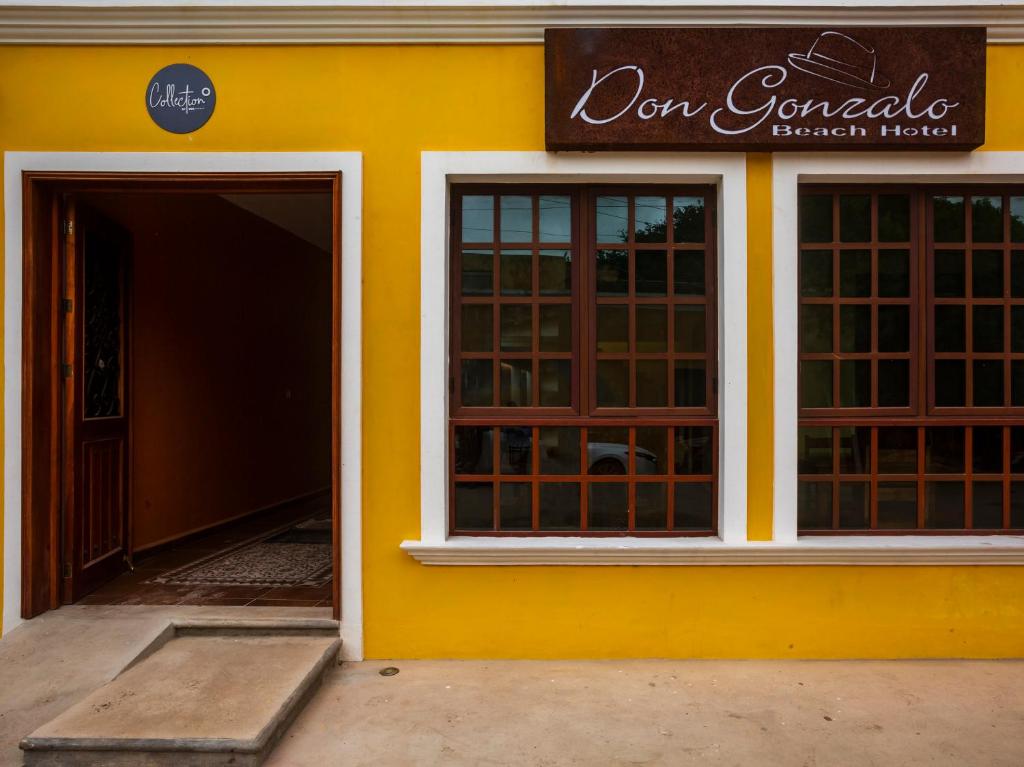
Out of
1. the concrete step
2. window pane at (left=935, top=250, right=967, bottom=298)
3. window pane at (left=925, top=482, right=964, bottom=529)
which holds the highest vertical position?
window pane at (left=935, top=250, right=967, bottom=298)

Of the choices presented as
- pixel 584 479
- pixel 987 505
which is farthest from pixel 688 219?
pixel 987 505

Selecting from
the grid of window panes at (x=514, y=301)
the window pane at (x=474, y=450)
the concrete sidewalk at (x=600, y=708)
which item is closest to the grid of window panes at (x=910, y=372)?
the concrete sidewalk at (x=600, y=708)

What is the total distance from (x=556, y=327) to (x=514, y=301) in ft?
1.05

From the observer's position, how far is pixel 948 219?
4.34 m

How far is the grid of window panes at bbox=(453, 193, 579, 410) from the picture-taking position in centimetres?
432

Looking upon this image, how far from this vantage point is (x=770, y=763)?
3.06m

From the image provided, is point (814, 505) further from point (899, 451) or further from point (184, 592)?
point (184, 592)

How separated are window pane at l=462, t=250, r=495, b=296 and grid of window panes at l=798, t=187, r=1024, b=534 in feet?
6.63

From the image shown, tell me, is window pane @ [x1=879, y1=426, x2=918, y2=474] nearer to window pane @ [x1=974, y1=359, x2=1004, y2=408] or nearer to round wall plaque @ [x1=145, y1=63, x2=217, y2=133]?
window pane @ [x1=974, y1=359, x2=1004, y2=408]

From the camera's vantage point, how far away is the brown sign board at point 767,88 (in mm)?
4051

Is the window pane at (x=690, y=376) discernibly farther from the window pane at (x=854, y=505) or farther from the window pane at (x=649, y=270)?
the window pane at (x=854, y=505)

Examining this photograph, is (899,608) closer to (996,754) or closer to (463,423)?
(996,754)

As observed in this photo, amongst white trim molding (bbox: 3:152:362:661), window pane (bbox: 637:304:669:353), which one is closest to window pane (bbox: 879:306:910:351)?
window pane (bbox: 637:304:669:353)

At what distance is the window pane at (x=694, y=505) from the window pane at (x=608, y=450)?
40 centimetres
